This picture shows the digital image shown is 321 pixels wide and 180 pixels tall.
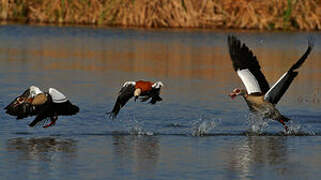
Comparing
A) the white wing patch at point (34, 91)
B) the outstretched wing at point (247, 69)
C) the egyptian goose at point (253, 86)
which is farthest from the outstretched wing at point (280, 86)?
the white wing patch at point (34, 91)

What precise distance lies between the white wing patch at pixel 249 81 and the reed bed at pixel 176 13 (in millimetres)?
20794

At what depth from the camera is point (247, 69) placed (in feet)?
47.6

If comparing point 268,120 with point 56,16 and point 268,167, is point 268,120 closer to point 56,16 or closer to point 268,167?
point 268,167

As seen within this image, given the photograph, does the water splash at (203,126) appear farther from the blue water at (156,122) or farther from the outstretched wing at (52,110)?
the outstretched wing at (52,110)

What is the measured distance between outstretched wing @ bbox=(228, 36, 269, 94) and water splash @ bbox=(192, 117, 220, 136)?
0.77 m

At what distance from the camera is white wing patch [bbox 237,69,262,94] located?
1445cm

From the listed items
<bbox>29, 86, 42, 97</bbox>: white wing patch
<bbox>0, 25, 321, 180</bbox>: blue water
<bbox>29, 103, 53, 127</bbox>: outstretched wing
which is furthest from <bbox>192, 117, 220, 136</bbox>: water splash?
<bbox>29, 86, 42, 97</bbox>: white wing patch

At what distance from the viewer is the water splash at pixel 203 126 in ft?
47.0

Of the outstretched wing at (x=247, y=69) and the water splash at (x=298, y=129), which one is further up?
the outstretched wing at (x=247, y=69)

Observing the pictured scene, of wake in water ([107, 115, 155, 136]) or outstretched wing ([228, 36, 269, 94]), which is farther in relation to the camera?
outstretched wing ([228, 36, 269, 94])

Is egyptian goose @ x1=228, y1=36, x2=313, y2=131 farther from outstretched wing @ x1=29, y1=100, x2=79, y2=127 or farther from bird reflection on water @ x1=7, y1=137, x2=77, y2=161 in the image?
bird reflection on water @ x1=7, y1=137, x2=77, y2=161

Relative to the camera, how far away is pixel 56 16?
120ft

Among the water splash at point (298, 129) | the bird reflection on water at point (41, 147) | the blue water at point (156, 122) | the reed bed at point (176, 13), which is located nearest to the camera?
A: the blue water at point (156, 122)

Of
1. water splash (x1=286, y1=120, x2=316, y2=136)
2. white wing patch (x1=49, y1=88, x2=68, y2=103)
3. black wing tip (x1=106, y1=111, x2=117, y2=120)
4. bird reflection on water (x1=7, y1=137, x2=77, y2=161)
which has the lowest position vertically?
bird reflection on water (x1=7, y1=137, x2=77, y2=161)
